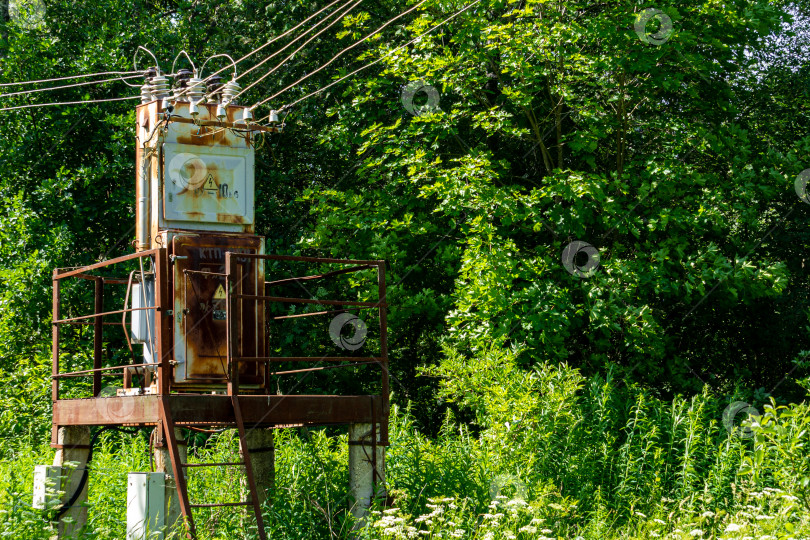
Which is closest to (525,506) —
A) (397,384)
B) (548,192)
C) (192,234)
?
(192,234)

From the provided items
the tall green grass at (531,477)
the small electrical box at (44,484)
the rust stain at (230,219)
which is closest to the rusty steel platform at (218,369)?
the rust stain at (230,219)

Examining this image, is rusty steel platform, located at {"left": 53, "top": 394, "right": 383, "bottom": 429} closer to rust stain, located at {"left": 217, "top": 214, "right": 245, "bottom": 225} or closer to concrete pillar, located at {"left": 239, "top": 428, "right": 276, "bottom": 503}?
concrete pillar, located at {"left": 239, "top": 428, "right": 276, "bottom": 503}

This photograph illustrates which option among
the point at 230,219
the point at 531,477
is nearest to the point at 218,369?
the point at 230,219

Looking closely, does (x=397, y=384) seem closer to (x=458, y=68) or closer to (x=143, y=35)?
(x=458, y=68)

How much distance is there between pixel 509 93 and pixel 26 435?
9.29 m

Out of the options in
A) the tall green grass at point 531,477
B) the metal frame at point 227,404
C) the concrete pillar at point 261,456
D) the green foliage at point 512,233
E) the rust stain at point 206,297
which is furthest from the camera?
the concrete pillar at point 261,456

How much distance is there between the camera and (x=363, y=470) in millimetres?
8977

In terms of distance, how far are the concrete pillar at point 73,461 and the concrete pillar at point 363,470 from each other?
2.80 meters

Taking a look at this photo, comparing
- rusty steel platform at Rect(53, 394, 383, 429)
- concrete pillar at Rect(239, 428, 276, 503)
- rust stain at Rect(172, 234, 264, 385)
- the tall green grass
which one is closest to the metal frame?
rusty steel platform at Rect(53, 394, 383, 429)

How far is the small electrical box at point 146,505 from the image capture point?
7.55 m

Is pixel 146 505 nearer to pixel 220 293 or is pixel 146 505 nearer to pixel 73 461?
Answer: pixel 73 461

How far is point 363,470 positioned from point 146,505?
220 cm

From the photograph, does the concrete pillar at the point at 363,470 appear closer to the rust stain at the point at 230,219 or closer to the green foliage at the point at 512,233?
the green foliage at the point at 512,233

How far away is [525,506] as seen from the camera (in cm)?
851
